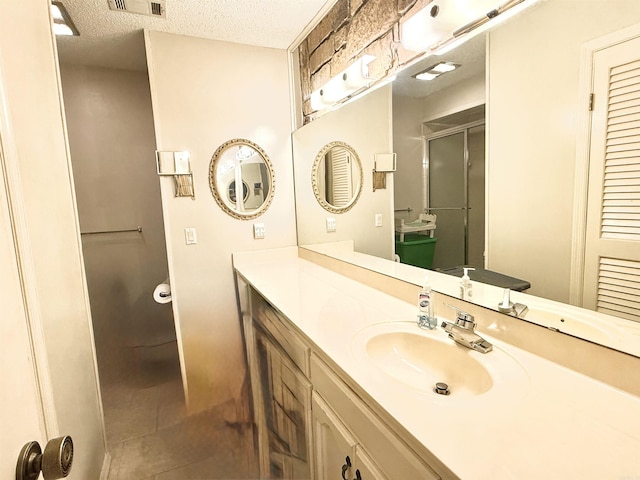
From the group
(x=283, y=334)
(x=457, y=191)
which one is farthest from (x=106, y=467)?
(x=457, y=191)

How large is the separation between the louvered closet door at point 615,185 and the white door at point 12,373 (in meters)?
1.21

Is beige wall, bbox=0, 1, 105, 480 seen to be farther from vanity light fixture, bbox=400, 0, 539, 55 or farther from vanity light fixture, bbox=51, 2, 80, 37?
vanity light fixture, bbox=400, 0, 539, 55

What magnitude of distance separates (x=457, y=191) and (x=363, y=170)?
68 cm

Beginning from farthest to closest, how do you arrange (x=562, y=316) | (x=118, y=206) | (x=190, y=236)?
(x=118, y=206)
(x=190, y=236)
(x=562, y=316)

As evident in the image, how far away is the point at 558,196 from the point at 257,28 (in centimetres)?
193

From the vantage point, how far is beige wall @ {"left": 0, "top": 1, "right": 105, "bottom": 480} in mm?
953

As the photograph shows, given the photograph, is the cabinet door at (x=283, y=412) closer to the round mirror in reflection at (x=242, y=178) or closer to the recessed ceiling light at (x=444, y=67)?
the round mirror in reflection at (x=242, y=178)

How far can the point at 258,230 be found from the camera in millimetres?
2402

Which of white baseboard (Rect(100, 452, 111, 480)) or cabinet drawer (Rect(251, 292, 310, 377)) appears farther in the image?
white baseboard (Rect(100, 452, 111, 480))

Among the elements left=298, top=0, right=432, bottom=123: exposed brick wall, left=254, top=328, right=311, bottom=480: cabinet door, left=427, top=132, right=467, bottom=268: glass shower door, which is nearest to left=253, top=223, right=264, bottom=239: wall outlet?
left=254, top=328, right=311, bottom=480: cabinet door

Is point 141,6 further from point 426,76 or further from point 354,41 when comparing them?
point 426,76

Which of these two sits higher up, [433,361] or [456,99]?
[456,99]

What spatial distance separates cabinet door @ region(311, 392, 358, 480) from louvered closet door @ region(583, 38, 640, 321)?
0.77 m

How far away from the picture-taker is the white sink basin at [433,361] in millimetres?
886
